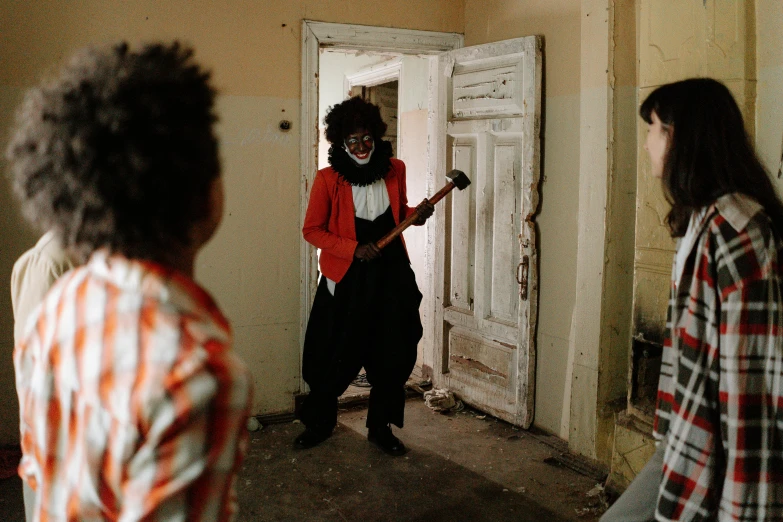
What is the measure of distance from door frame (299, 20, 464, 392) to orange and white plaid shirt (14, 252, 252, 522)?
3168mm

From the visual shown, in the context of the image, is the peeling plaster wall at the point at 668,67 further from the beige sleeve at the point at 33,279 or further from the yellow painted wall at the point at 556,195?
the beige sleeve at the point at 33,279

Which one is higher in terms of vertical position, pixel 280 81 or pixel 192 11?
pixel 192 11

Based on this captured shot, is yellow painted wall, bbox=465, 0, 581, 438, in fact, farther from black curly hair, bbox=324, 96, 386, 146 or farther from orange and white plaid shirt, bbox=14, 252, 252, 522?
orange and white plaid shirt, bbox=14, 252, 252, 522

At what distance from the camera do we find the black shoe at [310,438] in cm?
367

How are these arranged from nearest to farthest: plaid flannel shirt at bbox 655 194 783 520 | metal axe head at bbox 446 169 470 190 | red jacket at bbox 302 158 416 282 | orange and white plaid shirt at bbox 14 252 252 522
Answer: orange and white plaid shirt at bbox 14 252 252 522 → plaid flannel shirt at bbox 655 194 783 520 → red jacket at bbox 302 158 416 282 → metal axe head at bbox 446 169 470 190

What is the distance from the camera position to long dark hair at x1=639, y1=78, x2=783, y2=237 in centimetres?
161

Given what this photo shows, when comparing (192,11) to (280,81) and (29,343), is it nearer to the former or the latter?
(280,81)

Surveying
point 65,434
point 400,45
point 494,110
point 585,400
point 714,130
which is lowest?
point 585,400

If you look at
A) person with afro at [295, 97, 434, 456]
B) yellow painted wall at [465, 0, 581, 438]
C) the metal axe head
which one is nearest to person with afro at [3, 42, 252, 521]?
person with afro at [295, 97, 434, 456]

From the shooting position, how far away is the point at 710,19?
253 cm

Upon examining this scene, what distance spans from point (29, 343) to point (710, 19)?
99.2 inches

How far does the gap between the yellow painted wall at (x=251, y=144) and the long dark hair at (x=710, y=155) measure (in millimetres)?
2516

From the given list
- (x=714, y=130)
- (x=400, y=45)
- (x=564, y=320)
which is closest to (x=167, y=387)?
(x=714, y=130)

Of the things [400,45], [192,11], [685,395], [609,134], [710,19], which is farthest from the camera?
[400,45]
